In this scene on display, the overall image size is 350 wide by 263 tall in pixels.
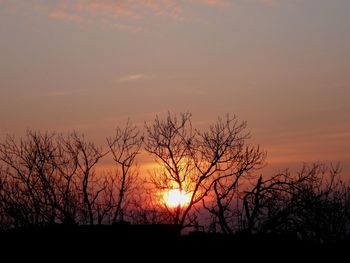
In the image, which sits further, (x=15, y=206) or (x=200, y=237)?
(x=15, y=206)

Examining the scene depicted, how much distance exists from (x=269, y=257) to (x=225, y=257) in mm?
1678

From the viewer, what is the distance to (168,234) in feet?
66.1

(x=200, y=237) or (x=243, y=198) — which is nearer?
(x=200, y=237)

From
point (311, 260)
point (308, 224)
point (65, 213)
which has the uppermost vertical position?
point (65, 213)

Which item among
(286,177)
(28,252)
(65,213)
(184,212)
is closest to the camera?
(28,252)

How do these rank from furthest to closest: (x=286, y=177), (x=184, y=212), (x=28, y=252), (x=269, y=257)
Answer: (x=184, y=212)
(x=286, y=177)
(x=269, y=257)
(x=28, y=252)

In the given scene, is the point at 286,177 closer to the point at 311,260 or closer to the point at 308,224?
the point at 308,224

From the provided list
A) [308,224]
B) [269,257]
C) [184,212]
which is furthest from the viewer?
[184,212]

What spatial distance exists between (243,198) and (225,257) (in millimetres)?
9975

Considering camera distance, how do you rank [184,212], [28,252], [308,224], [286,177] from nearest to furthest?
[28,252]
[308,224]
[286,177]
[184,212]

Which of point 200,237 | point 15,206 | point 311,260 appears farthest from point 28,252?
point 15,206

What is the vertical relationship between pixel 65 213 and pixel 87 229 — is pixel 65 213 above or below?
above

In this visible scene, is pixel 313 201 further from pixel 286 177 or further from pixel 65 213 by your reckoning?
pixel 65 213

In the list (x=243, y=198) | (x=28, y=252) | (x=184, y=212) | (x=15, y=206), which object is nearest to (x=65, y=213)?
(x=15, y=206)
